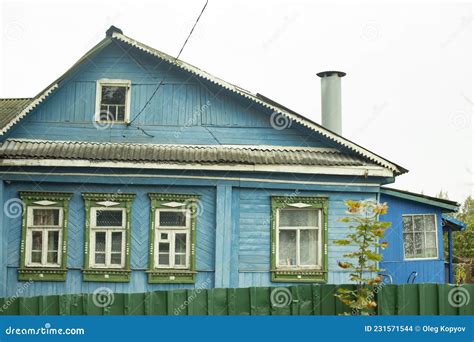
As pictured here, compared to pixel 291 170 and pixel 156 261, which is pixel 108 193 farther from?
pixel 291 170

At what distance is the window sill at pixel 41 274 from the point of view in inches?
562

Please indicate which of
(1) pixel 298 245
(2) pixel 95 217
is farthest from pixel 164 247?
(1) pixel 298 245

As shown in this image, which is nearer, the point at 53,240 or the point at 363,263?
the point at 363,263

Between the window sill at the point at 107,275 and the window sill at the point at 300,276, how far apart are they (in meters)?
3.13

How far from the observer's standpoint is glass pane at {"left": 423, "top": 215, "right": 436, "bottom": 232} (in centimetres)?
1764

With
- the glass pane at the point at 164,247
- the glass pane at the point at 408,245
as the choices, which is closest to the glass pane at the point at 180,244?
the glass pane at the point at 164,247

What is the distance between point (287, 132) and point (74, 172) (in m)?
4.71

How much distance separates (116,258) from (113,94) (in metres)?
3.66

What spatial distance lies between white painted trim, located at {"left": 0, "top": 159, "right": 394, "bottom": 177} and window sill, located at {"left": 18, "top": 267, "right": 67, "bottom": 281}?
2.23 m

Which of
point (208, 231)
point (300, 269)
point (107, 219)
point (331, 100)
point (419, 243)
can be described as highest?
point (331, 100)

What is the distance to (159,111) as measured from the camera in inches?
598

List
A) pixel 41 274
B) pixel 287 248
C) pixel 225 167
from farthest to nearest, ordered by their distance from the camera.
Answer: pixel 287 248
pixel 41 274
pixel 225 167

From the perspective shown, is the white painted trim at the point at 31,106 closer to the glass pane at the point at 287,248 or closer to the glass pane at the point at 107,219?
the glass pane at the point at 107,219

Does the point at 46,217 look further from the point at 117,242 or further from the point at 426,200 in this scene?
the point at 426,200
